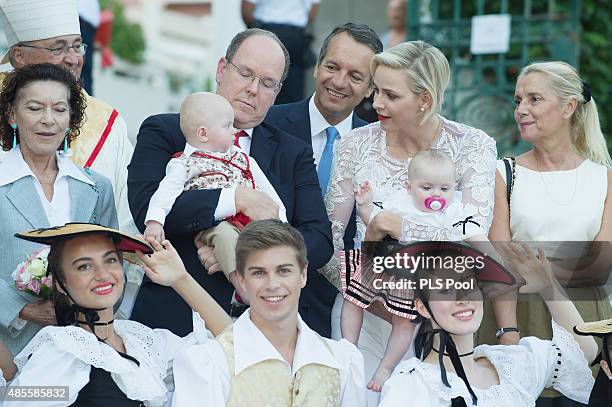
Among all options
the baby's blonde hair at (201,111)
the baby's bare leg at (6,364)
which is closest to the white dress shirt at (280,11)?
the baby's blonde hair at (201,111)

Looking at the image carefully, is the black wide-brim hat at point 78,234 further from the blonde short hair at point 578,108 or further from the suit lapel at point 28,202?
the blonde short hair at point 578,108

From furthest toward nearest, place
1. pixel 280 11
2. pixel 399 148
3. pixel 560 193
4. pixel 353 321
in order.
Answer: pixel 280 11
pixel 560 193
pixel 399 148
pixel 353 321

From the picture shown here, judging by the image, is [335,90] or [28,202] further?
[335,90]

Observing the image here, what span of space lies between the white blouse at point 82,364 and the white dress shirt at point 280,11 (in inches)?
164

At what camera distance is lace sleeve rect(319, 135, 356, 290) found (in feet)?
16.2

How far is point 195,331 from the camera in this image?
4355 millimetres

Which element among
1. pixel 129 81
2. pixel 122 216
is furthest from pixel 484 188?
pixel 129 81

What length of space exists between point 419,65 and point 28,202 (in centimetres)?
174

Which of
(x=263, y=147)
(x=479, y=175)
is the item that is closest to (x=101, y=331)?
(x=263, y=147)

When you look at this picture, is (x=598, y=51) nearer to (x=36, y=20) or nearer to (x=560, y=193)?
(x=560, y=193)

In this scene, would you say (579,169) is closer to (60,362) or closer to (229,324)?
(229,324)

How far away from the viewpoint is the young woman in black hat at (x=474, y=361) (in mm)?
4023

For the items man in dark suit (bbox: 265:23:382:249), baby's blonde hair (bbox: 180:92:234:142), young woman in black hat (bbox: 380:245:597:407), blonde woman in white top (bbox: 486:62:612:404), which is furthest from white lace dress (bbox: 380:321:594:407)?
man in dark suit (bbox: 265:23:382:249)

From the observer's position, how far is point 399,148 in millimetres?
4973
